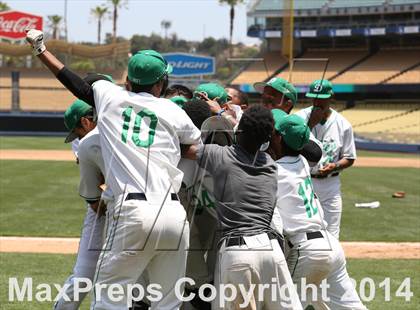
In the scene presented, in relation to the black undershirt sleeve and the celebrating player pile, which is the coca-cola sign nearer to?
the celebrating player pile

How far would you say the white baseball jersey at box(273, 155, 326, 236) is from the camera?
508cm

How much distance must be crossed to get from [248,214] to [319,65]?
172 ft

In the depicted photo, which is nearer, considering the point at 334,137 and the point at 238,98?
the point at 238,98

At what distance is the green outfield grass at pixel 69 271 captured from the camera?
699 centimetres

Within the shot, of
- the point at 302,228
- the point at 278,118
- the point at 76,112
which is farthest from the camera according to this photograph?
the point at 76,112

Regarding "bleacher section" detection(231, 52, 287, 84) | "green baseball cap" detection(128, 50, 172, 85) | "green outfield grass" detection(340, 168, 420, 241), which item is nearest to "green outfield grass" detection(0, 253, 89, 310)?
"green baseball cap" detection(128, 50, 172, 85)

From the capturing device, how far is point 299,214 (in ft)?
16.8

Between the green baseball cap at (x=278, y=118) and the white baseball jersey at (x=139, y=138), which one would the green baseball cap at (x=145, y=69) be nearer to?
the white baseball jersey at (x=139, y=138)

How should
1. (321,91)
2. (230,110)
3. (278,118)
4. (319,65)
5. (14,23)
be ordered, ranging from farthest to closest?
(14,23), (319,65), (321,91), (230,110), (278,118)

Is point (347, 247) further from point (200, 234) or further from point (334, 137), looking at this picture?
point (200, 234)

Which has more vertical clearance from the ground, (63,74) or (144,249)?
(63,74)

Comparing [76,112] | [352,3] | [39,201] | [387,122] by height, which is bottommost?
[387,122]

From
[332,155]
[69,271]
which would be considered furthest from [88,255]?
[332,155]

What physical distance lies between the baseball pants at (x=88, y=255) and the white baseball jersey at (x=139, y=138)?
1.07 m
